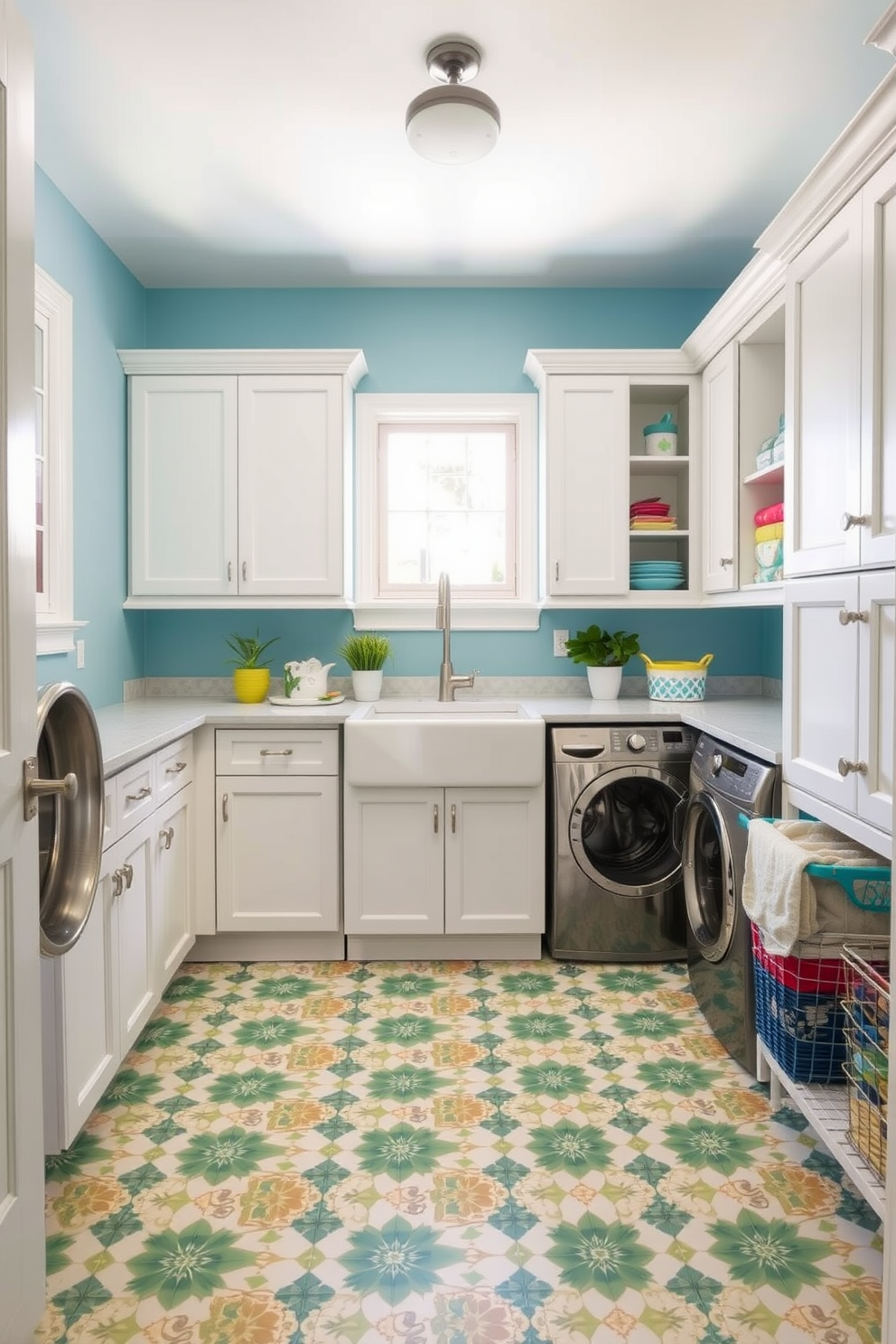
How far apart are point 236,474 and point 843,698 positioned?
239cm

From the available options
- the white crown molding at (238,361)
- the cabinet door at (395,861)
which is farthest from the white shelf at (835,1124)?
the white crown molding at (238,361)

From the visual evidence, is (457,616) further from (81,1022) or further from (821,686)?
(81,1022)

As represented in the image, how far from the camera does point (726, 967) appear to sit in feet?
7.59

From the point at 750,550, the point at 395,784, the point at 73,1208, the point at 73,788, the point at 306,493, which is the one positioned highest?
the point at 306,493

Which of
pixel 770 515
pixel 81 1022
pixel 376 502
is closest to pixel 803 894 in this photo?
pixel 770 515

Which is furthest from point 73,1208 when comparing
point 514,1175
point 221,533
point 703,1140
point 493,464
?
point 493,464

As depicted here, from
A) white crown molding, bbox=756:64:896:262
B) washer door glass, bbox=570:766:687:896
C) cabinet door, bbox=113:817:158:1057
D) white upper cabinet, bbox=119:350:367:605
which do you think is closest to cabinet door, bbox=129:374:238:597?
white upper cabinet, bbox=119:350:367:605

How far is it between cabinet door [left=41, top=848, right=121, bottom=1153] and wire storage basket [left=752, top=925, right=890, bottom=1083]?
5.10 ft

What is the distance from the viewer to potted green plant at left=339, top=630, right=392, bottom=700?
3.43 m

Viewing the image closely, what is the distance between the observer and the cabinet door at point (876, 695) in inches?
60.7

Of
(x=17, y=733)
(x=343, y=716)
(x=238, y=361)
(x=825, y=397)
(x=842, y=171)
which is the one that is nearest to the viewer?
(x=17, y=733)

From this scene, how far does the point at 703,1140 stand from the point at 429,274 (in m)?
3.16

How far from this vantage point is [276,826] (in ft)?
9.61

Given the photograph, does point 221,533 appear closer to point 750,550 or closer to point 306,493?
point 306,493
